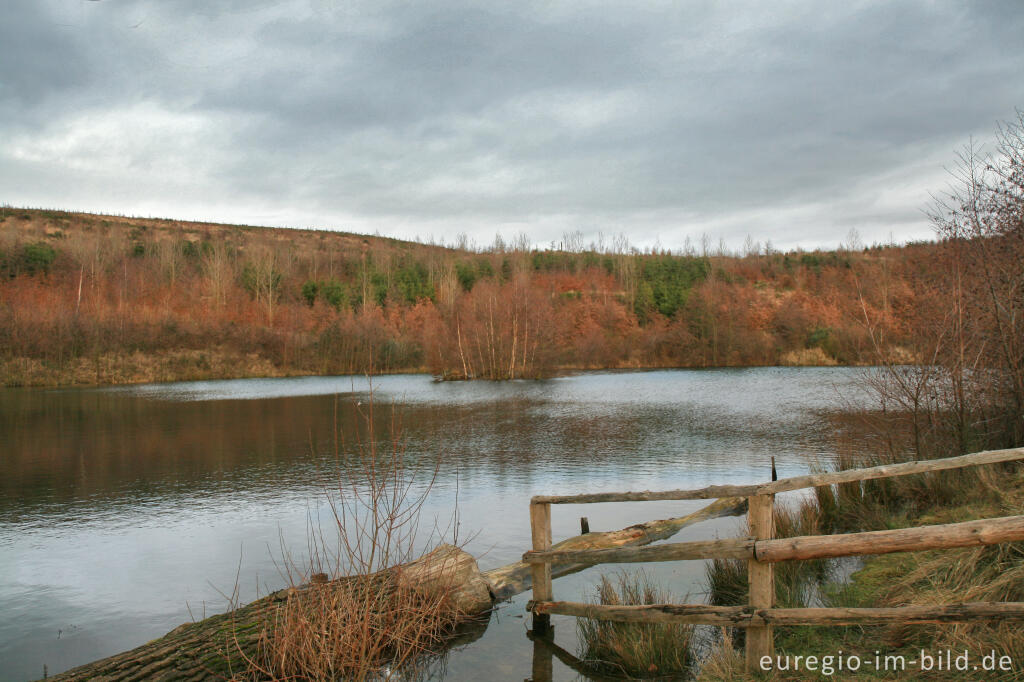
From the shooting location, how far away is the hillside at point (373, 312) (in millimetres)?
52625

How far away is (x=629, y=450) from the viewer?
1767 centimetres

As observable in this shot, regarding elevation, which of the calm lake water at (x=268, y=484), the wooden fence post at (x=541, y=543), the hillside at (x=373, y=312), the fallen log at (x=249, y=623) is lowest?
the calm lake water at (x=268, y=484)

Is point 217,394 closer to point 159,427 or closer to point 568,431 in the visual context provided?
point 159,427

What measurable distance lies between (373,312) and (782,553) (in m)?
70.0

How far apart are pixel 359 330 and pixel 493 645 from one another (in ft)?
197

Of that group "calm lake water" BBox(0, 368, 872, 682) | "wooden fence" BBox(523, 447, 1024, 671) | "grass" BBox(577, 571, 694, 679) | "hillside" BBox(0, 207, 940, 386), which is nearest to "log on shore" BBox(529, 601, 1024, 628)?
"wooden fence" BBox(523, 447, 1024, 671)

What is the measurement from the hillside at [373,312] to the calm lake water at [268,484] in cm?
2137

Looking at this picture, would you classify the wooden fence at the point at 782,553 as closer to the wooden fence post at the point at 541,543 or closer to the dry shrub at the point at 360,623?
the wooden fence post at the point at 541,543

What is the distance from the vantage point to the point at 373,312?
7238 cm

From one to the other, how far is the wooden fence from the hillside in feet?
123

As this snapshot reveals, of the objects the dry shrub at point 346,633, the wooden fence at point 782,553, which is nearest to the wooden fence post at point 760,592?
the wooden fence at point 782,553

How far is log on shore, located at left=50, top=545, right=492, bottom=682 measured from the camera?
5.15 m

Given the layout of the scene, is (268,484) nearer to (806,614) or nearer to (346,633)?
(346,633)

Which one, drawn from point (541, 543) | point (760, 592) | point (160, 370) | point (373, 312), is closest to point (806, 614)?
point (760, 592)
